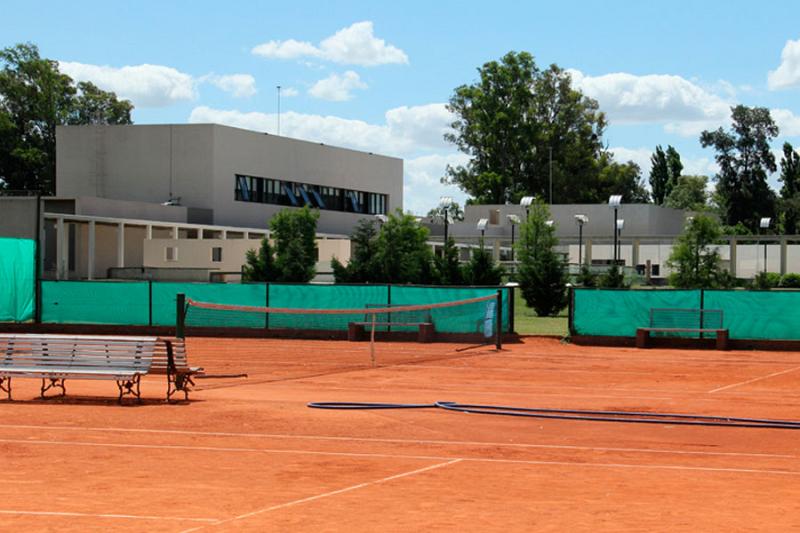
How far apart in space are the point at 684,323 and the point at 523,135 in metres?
82.2

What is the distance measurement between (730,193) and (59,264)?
84195mm

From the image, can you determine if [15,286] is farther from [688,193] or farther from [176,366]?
[688,193]

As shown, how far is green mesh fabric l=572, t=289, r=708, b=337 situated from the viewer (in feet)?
107

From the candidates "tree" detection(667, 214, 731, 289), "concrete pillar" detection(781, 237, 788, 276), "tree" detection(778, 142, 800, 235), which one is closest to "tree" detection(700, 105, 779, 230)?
"tree" detection(778, 142, 800, 235)

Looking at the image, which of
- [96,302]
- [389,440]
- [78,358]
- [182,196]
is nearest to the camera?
[389,440]

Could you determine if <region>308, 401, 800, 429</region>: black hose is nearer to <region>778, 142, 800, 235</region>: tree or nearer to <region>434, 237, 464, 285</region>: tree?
<region>434, 237, 464, 285</region>: tree

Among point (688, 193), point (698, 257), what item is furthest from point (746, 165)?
point (698, 257)

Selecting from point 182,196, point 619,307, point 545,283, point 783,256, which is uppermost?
point 182,196

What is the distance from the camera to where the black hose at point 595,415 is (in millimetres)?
16484

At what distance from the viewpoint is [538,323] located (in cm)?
4262

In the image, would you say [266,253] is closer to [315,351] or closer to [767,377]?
[315,351]

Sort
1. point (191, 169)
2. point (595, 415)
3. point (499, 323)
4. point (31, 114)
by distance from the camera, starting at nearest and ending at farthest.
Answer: point (595, 415) → point (499, 323) → point (191, 169) → point (31, 114)

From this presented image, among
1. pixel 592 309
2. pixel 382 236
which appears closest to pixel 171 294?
pixel 592 309

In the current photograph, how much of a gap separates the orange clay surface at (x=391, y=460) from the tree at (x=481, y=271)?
28.2m
